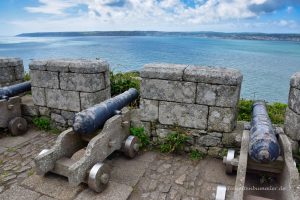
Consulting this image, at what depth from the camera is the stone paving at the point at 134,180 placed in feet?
11.5

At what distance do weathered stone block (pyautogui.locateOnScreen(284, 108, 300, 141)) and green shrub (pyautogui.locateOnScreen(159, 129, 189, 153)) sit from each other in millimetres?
1626

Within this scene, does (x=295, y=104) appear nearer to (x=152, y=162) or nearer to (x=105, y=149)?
(x=152, y=162)

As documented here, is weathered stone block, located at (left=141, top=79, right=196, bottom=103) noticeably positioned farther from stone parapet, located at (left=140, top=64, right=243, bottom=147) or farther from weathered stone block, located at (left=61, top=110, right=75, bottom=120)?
weathered stone block, located at (left=61, top=110, right=75, bottom=120)

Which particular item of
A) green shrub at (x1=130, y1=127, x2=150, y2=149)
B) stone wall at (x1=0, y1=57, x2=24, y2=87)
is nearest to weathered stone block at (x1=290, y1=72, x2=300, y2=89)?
green shrub at (x1=130, y1=127, x2=150, y2=149)

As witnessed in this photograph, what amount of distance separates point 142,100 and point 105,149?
49.3 inches

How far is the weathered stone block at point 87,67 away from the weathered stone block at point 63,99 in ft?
1.73

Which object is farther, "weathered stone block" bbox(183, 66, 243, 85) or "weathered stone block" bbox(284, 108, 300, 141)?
"weathered stone block" bbox(183, 66, 243, 85)

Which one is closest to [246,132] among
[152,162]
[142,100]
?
[152,162]

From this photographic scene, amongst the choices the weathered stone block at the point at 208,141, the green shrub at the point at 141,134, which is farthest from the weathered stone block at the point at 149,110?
the weathered stone block at the point at 208,141

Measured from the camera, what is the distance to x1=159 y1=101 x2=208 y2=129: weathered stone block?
4395 millimetres

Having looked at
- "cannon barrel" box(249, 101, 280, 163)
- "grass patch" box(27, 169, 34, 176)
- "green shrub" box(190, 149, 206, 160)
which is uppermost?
"cannon barrel" box(249, 101, 280, 163)

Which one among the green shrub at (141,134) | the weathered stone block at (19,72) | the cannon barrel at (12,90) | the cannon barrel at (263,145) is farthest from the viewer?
the weathered stone block at (19,72)

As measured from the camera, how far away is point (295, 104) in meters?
3.79

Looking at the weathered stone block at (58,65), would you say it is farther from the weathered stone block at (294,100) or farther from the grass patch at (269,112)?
the weathered stone block at (294,100)
